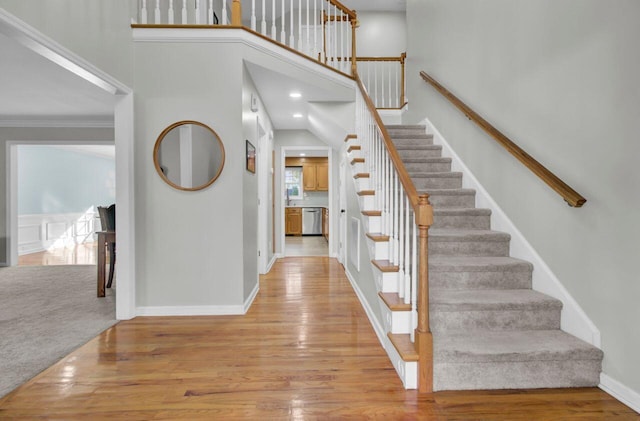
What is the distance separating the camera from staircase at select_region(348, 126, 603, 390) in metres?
1.82

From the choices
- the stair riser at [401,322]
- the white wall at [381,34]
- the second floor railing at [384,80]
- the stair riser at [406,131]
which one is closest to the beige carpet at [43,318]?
the stair riser at [401,322]

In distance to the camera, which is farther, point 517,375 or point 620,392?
point 517,375

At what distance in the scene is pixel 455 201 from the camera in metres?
3.11

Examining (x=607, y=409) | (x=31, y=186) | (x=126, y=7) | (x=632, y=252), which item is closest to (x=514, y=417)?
(x=607, y=409)

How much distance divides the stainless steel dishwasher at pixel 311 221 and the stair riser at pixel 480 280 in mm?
7789

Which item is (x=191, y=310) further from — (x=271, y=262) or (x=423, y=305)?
(x=271, y=262)

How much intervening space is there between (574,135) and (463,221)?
1.08 metres

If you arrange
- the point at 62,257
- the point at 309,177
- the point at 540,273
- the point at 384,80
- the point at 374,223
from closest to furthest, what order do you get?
the point at 540,273 → the point at 374,223 → the point at 62,257 → the point at 384,80 → the point at 309,177

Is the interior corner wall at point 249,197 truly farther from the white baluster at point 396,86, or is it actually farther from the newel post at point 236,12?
the white baluster at point 396,86

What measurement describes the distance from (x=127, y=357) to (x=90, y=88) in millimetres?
2951

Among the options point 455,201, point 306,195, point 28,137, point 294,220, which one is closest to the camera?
point 455,201

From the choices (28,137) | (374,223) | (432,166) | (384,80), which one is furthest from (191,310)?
(384,80)

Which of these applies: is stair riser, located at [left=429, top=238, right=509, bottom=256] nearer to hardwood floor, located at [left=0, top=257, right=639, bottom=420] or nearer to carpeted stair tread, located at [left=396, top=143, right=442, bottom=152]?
hardwood floor, located at [left=0, top=257, right=639, bottom=420]

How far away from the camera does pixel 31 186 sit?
7164 mm
